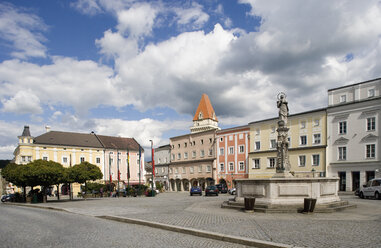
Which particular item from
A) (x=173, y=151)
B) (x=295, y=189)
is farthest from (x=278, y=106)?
(x=173, y=151)

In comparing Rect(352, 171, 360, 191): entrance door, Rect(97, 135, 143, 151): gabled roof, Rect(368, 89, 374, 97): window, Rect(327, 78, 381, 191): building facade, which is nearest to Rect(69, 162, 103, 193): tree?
Rect(327, 78, 381, 191): building facade

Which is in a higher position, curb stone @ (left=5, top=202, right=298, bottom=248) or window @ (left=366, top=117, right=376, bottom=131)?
window @ (left=366, top=117, right=376, bottom=131)

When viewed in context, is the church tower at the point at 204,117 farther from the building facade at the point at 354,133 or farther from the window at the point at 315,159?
the building facade at the point at 354,133

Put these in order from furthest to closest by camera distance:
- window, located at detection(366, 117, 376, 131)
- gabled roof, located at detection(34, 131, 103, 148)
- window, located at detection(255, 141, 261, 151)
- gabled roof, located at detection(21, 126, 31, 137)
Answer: gabled roof, located at detection(34, 131, 103, 148)
gabled roof, located at detection(21, 126, 31, 137)
window, located at detection(255, 141, 261, 151)
window, located at detection(366, 117, 376, 131)

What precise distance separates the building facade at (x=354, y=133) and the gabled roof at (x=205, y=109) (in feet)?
173

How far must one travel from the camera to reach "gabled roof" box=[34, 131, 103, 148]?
67625mm

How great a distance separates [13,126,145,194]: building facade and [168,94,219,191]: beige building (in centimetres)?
1041

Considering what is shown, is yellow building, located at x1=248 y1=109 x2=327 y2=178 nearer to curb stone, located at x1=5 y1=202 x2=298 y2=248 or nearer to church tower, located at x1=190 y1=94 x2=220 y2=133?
curb stone, located at x1=5 y1=202 x2=298 y2=248

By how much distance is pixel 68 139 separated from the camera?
7150 centimetres

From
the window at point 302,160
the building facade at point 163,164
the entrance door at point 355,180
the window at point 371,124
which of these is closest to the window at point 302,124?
the window at point 302,160

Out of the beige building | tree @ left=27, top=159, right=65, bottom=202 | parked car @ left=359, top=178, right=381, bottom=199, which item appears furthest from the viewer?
the beige building

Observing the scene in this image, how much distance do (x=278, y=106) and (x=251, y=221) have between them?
1004 centimetres

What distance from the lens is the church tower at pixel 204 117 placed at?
96.9 meters

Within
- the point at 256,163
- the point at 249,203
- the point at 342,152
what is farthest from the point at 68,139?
the point at 249,203
